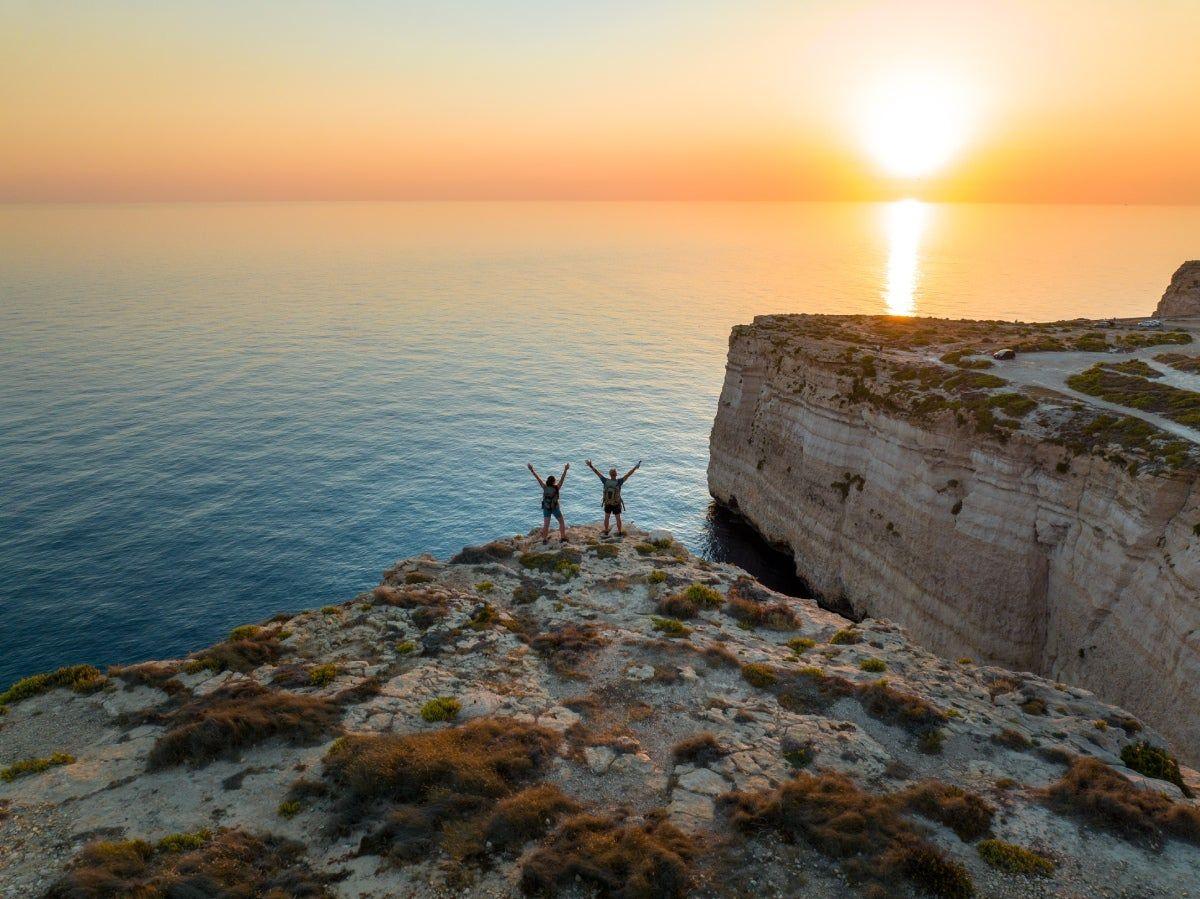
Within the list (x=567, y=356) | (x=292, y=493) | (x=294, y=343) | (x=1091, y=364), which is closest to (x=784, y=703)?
(x=1091, y=364)

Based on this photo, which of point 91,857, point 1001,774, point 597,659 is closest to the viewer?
point 91,857

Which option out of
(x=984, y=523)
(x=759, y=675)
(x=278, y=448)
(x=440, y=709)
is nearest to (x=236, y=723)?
(x=440, y=709)

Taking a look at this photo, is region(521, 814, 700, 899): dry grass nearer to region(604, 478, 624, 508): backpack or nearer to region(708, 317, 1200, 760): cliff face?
region(604, 478, 624, 508): backpack

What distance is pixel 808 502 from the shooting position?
50.3m

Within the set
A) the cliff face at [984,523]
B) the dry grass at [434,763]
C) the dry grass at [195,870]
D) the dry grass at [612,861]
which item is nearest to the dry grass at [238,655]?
the dry grass at [434,763]

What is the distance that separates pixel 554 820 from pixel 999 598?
30130 mm

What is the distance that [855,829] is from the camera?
15336 millimetres

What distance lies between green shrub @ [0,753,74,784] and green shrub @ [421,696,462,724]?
385 inches

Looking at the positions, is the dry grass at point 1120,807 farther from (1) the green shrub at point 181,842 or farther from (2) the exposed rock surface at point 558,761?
(1) the green shrub at point 181,842

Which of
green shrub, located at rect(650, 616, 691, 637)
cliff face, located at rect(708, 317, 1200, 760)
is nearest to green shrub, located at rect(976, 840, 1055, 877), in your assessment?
green shrub, located at rect(650, 616, 691, 637)

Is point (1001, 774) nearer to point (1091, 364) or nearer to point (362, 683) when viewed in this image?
point (362, 683)

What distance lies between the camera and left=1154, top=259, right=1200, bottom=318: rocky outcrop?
73250 millimetres

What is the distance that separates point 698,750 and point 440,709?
829 cm

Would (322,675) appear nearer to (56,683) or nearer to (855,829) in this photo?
(56,683)
